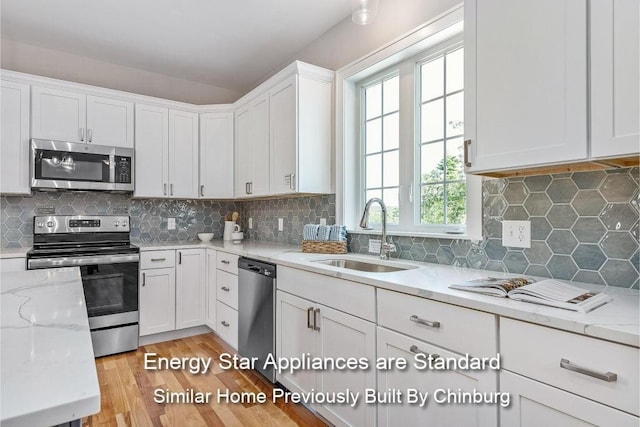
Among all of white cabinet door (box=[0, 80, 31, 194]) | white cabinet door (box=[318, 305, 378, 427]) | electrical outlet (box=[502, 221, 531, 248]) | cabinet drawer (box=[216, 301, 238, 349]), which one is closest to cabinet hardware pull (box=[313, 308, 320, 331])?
white cabinet door (box=[318, 305, 378, 427])

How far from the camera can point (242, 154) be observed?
3633 millimetres

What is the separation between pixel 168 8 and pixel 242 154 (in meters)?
1.37

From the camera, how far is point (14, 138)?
9.57 ft

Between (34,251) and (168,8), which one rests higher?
(168,8)

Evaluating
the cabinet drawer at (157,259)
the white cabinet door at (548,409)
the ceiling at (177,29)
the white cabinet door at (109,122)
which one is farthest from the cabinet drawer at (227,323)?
the ceiling at (177,29)

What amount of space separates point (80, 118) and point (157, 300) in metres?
1.74

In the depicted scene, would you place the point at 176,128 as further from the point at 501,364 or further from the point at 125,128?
the point at 501,364

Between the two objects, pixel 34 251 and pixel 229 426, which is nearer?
pixel 229 426

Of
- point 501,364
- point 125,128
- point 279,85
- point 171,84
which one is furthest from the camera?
point 171,84

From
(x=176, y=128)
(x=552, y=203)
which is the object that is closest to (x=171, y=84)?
(x=176, y=128)

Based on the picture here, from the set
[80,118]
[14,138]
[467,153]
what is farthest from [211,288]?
[467,153]

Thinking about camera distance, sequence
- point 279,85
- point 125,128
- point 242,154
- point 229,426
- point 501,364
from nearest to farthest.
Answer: point 501,364
point 229,426
point 279,85
point 125,128
point 242,154

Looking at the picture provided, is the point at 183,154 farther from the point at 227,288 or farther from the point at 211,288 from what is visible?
the point at 227,288

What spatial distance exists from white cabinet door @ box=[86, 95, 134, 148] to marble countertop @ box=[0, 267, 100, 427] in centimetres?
248
